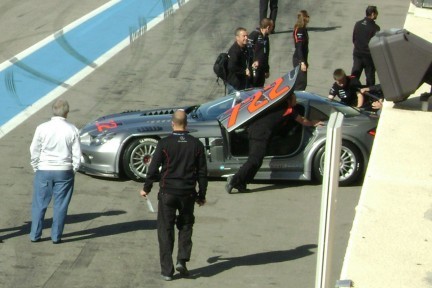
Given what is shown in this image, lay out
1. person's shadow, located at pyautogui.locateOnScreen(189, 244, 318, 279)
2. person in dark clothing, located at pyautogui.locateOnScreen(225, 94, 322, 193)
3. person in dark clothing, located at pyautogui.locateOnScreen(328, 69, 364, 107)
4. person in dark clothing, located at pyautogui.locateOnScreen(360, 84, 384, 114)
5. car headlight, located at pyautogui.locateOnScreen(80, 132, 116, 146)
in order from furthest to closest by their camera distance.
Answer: person in dark clothing, located at pyautogui.locateOnScreen(328, 69, 364, 107) → person in dark clothing, located at pyautogui.locateOnScreen(360, 84, 384, 114) → car headlight, located at pyautogui.locateOnScreen(80, 132, 116, 146) → person in dark clothing, located at pyautogui.locateOnScreen(225, 94, 322, 193) → person's shadow, located at pyautogui.locateOnScreen(189, 244, 318, 279)

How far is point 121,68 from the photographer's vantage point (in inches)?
829

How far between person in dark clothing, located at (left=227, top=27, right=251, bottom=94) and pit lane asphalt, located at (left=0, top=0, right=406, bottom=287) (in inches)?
66.6

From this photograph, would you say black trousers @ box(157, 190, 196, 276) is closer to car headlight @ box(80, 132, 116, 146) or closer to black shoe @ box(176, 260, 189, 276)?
black shoe @ box(176, 260, 189, 276)

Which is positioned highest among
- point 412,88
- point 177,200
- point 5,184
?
point 412,88

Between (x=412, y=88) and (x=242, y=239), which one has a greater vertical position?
(x=412, y=88)

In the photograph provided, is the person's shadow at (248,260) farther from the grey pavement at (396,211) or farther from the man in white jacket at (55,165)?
the man in white jacket at (55,165)

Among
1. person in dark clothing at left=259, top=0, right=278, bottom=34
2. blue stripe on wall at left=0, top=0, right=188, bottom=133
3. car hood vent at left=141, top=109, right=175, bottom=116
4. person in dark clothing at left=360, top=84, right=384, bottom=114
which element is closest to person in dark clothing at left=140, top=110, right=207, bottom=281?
car hood vent at left=141, top=109, right=175, bottom=116

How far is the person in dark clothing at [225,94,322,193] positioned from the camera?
555 inches

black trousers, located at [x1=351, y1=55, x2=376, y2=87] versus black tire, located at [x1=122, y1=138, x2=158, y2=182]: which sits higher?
black trousers, located at [x1=351, y1=55, x2=376, y2=87]

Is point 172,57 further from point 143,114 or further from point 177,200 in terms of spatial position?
point 177,200

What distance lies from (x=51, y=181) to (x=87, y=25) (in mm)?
12474

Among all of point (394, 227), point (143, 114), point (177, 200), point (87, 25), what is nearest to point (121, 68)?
point (87, 25)

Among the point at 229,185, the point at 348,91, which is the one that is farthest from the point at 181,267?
the point at 348,91

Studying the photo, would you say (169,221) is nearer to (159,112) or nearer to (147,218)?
(147,218)
